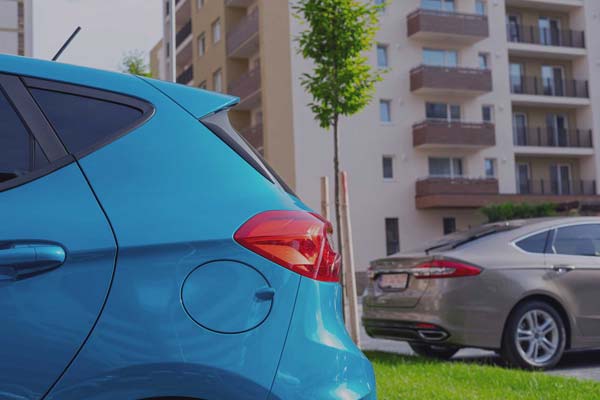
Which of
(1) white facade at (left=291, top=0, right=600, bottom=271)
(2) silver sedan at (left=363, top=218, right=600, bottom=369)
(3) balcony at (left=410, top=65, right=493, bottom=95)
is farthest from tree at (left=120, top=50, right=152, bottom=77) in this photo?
(2) silver sedan at (left=363, top=218, right=600, bottom=369)

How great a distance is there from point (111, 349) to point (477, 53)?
39.6 metres

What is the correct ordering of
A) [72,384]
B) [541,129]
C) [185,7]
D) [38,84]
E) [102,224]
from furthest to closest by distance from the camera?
[185,7] → [541,129] → [38,84] → [102,224] → [72,384]

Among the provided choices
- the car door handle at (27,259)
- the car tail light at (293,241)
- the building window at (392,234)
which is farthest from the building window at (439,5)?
the car door handle at (27,259)

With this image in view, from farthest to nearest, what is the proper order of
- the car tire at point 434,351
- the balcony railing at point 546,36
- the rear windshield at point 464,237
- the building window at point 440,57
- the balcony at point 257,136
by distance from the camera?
the balcony railing at point 546,36
the building window at point 440,57
the balcony at point 257,136
the car tire at point 434,351
the rear windshield at point 464,237

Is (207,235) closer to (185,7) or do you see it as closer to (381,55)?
(381,55)

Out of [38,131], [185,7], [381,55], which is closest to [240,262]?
[38,131]

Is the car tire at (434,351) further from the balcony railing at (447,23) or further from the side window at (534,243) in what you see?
the balcony railing at (447,23)

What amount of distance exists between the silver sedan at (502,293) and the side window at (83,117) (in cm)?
578

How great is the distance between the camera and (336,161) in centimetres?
1009

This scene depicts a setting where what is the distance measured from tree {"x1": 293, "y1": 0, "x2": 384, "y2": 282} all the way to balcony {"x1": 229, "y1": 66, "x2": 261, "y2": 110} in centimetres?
2857

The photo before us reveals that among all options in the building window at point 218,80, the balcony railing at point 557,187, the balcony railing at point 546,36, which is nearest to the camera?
the balcony railing at point 557,187

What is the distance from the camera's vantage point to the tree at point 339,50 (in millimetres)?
9961

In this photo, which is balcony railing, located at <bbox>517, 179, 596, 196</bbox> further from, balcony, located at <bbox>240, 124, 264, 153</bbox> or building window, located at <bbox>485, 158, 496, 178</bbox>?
balcony, located at <bbox>240, 124, 264, 153</bbox>

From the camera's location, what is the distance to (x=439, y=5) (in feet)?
130
